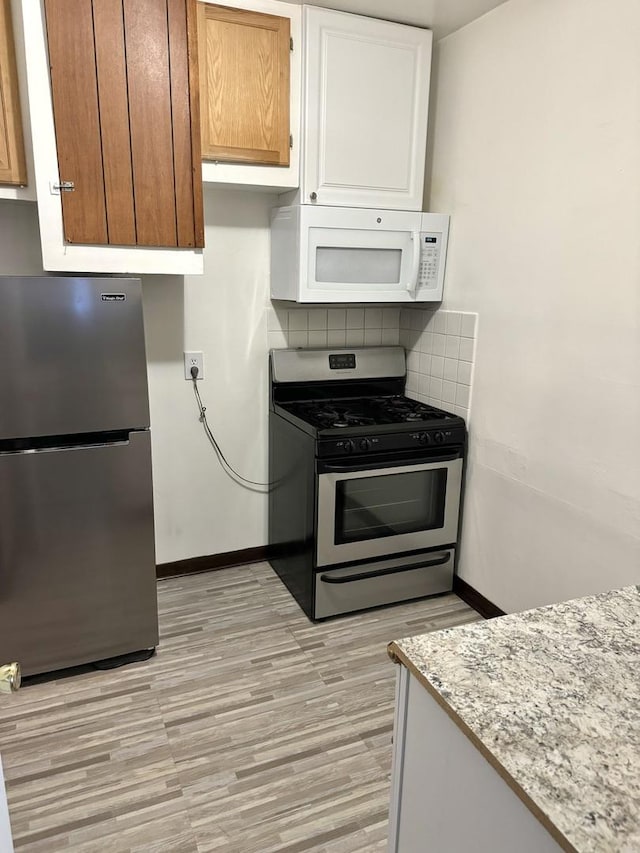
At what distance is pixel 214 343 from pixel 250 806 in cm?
186

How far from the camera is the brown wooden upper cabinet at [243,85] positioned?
2.20 meters

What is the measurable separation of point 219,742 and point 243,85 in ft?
7.80

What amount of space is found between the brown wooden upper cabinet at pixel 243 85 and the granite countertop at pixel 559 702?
6.55ft

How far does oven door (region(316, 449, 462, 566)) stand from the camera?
2.46 metres

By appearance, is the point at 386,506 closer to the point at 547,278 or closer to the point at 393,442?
the point at 393,442

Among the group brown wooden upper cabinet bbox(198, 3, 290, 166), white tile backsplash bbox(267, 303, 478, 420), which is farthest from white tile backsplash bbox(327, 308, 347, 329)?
brown wooden upper cabinet bbox(198, 3, 290, 166)

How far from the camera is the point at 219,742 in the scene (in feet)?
6.29

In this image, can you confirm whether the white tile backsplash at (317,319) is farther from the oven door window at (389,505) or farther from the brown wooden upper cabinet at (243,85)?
the oven door window at (389,505)

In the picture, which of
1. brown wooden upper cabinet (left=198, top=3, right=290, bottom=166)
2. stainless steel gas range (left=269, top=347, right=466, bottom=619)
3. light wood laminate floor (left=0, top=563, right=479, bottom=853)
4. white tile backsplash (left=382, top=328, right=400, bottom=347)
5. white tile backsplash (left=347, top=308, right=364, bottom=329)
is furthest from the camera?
white tile backsplash (left=382, top=328, right=400, bottom=347)

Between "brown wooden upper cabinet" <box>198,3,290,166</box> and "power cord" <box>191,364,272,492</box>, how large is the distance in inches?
38.3

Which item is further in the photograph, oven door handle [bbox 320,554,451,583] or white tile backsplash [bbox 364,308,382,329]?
white tile backsplash [bbox 364,308,382,329]

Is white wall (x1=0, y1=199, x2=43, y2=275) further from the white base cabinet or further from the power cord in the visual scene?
the white base cabinet

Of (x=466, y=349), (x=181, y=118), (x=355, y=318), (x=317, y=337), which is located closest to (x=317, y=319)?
(x=317, y=337)

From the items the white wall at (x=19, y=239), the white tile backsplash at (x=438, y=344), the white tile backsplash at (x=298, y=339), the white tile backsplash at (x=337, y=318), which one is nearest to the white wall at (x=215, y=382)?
the white tile backsplash at (x=298, y=339)
